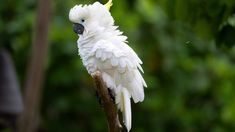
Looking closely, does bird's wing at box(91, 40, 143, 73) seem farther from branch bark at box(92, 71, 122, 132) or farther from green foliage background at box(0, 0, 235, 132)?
green foliage background at box(0, 0, 235, 132)

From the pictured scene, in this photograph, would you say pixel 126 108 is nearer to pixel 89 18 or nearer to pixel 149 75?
pixel 89 18

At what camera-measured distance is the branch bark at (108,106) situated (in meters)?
1.20

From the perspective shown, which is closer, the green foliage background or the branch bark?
the branch bark

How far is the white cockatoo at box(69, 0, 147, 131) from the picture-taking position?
1238 mm

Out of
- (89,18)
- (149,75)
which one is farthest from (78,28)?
(149,75)

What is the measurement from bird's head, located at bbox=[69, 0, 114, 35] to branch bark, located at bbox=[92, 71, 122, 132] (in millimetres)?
82

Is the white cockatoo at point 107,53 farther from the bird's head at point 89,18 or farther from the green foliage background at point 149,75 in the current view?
the green foliage background at point 149,75

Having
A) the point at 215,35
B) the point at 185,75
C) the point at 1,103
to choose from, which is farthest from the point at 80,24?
the point at 185,75

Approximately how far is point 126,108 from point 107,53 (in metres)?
0.11

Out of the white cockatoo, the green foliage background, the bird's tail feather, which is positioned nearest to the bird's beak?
the white cockatoo

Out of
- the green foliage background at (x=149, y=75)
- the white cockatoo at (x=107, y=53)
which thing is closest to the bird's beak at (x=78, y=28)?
the white cockatoo at (x=107, y=53)

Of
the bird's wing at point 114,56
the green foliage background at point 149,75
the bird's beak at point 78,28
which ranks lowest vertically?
the green foliage background at point 149,75

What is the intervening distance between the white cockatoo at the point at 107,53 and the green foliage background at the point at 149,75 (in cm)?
210

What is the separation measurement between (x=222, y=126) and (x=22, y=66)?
1.15 meters
